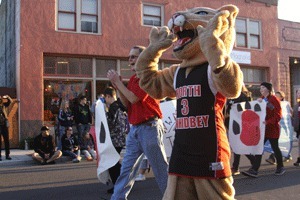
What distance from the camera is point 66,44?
15.2m

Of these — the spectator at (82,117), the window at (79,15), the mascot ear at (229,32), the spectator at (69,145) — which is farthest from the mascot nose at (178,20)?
the window at (79,15)

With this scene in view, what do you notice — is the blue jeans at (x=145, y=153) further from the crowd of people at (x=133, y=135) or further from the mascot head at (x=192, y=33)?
the mascot head at (x=192, y=33)

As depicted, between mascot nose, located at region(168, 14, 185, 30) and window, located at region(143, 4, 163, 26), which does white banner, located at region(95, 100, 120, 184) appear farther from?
window, located at region(143, 4, 163, 26)

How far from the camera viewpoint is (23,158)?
438 inches

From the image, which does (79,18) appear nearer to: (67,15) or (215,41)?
(67,15)

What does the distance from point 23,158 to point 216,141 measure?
952cm

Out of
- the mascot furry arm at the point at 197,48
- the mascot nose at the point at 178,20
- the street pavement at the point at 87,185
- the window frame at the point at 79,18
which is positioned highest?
the window frame at the point at 79,18

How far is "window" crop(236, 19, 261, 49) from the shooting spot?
65.4 feet

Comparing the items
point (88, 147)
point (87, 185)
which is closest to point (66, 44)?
point (88, 147)

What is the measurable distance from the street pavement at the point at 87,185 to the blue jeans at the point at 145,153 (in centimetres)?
145

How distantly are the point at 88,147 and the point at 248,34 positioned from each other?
11.9 m

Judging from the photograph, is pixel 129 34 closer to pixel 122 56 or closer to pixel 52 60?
pixel 122 56

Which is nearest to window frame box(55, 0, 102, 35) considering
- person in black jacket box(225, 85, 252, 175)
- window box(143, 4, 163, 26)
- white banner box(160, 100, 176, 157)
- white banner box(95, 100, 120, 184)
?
window box(143, 4, 163, 26)

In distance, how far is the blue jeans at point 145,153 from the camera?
A: 4.06m
